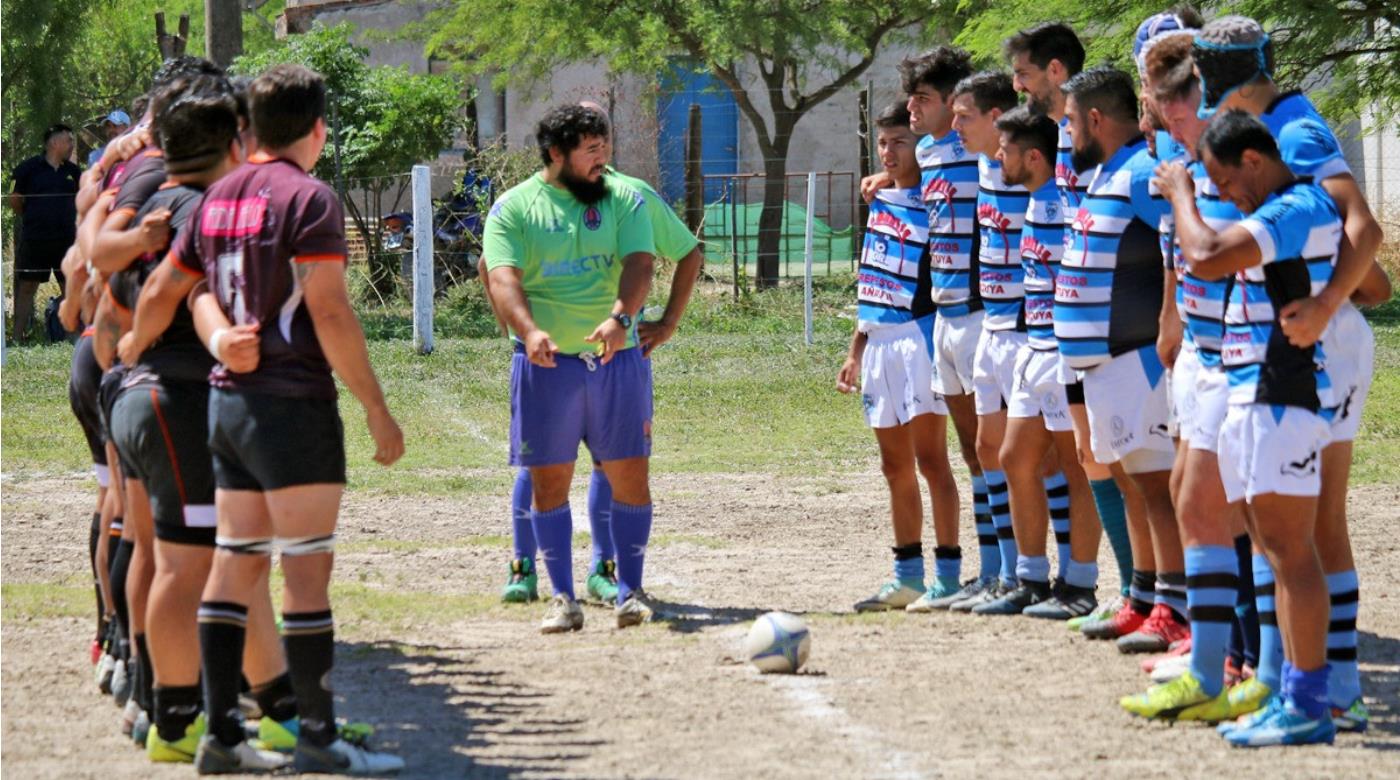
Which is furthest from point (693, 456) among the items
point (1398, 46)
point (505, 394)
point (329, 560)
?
point (1398, 46)

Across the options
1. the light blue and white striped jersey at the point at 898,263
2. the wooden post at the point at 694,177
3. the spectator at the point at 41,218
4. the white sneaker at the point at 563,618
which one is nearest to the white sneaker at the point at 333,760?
the white sneaker at the point at 563,618

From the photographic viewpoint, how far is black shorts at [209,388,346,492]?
208 inches

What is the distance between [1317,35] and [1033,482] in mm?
13166

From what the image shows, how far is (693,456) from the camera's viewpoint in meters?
13.2

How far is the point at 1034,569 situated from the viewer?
780 cm

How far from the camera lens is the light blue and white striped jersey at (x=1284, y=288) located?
5.43 m

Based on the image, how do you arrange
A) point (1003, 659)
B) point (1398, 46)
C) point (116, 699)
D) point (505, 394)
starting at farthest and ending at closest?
point (1398, 46)
point (505, 394)
point (1003, 659)
point (116, 699)

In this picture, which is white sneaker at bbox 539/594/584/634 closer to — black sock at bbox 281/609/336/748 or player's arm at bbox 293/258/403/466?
black sock at bbox 281/609/336/748

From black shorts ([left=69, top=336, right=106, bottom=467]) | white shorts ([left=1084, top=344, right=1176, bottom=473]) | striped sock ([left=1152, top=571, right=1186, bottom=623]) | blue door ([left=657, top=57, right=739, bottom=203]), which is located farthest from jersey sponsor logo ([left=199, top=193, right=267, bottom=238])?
blue door ([left=657, top=57, right=739, bottom=203])

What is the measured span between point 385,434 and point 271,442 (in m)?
0.38

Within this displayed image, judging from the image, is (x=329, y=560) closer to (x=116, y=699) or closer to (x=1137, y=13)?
(x=116, y=699)

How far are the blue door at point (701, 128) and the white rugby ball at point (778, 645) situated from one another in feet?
71.6

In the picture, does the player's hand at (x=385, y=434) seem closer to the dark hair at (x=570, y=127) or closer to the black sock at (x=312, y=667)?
the black sock at (x=312, y=667)

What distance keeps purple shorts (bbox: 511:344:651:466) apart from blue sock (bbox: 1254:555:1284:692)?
A: 2972mm
